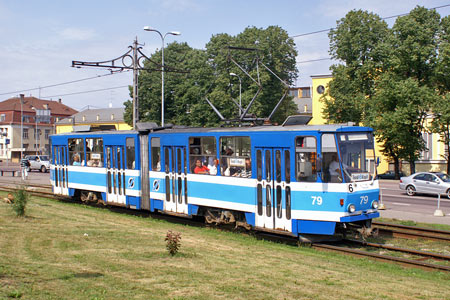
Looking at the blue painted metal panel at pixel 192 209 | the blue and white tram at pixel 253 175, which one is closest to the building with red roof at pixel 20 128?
the blue and white tram at pixel 253 175

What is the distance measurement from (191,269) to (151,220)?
29.1 feet

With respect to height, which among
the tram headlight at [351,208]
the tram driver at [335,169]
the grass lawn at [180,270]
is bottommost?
the grass lawn at [180,270]

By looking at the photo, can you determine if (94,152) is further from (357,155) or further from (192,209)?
(357,155)

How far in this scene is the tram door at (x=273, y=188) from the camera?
13.2 m

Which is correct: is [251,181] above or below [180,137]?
below

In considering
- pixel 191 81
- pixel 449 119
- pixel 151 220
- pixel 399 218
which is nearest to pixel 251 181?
pixel 151 220

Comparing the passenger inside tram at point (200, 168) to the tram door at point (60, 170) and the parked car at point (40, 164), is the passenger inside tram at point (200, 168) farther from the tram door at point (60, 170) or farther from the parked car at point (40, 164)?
the parked car at point (40, 164)

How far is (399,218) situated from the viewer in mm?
19250

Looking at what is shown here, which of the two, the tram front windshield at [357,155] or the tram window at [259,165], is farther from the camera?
the tram window at [259,165]

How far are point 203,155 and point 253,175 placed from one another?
229cm

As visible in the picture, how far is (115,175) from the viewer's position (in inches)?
776

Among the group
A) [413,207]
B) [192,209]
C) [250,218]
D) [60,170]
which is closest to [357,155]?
[250,218]

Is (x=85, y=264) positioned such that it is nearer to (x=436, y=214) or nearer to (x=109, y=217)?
(x=109, y=217)

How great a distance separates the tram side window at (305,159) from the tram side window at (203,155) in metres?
3.08
